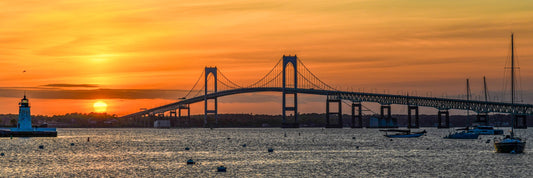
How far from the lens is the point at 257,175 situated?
4584 centimetres

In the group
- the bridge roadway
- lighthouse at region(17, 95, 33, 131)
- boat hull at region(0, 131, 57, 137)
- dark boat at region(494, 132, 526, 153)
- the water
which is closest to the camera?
the water

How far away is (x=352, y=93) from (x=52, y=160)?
135m

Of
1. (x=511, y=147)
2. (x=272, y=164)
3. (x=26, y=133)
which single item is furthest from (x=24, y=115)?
(x=511, y=147)

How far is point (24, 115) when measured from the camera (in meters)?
92.9

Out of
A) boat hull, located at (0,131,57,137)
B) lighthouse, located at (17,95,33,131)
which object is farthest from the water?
boat hull, located at (0,131,57,137)

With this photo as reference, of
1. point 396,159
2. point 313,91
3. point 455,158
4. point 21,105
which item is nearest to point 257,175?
point 396,159

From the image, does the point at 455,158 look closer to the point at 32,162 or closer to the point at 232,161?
the point at 232,161

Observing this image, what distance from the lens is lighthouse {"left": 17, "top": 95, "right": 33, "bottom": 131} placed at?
89.1 metres

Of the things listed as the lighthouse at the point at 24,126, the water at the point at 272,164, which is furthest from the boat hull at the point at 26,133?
the water at the point at 272,164

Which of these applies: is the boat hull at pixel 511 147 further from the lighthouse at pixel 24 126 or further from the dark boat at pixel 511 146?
the lighthouse at pixel 24 126

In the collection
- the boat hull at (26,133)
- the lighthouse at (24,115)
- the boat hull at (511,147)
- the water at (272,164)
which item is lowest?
the water at (272,164)

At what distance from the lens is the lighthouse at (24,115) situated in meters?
89.1

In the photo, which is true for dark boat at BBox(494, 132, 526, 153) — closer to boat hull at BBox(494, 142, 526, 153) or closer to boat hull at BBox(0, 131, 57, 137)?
boat hull at BBox(494, 142, 526, 153)

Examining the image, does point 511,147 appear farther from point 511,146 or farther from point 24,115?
point 24,115
